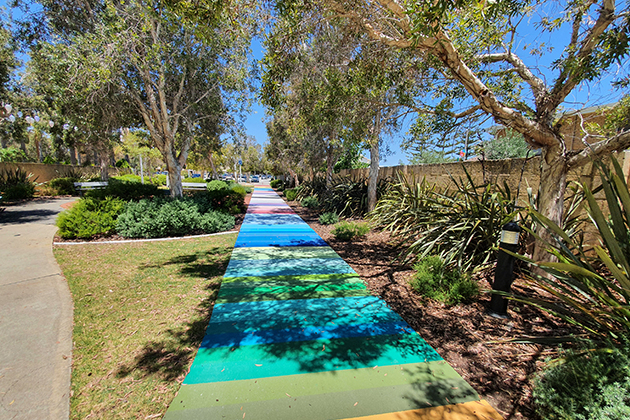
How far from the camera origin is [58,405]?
2188 millimetres

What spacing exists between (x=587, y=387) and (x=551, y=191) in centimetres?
286

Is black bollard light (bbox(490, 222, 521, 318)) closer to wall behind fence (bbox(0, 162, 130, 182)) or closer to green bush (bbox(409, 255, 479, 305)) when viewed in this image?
green bush (bbox(409, 255, 479, 305))

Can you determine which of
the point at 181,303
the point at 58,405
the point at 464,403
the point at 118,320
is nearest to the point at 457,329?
the point at 464,403

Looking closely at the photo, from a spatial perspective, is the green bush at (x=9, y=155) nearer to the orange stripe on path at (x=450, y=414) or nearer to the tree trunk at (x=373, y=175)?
the tree trunk at (x=373, y=175)

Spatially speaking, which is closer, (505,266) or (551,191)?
(505,266)

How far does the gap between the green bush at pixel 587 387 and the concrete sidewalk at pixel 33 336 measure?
12.1ft

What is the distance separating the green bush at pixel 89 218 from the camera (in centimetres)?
707

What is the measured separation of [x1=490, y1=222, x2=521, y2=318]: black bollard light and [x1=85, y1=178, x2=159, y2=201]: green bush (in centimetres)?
979

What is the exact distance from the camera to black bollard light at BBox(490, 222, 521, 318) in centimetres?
327

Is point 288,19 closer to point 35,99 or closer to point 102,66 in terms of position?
point 102,66

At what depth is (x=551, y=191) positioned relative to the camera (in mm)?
3791

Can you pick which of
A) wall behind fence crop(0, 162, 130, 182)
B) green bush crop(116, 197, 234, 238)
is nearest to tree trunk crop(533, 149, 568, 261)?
green bush crop(116, 197, 234, 238)

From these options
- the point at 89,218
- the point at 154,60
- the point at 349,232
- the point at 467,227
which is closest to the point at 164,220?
the point at 89,218

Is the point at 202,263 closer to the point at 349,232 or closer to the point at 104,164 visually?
the point at 349,232
